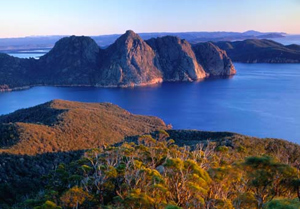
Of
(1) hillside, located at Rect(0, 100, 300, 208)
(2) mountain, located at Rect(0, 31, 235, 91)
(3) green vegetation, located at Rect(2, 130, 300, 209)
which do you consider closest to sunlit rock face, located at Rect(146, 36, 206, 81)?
(2) mountain, located at Rect(0, 31, 235, 91)

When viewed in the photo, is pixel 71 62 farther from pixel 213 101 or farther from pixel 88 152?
pixel 88 152

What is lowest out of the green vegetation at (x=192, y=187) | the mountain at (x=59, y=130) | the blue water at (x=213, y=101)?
the blue water at (x=213, y=101)

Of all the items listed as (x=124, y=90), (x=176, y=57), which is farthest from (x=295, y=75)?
(x=124, y=90)

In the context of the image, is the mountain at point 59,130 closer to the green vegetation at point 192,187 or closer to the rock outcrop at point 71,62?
the green vegetation at point 192,187

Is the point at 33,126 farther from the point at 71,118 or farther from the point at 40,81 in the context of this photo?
the point at 40,81

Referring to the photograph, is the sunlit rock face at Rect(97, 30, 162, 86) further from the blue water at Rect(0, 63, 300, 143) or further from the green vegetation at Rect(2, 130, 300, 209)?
the green vegetation at Rect(2, 130, 300, 209)

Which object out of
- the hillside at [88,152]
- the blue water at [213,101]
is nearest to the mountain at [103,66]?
the blue water at [213,101]
